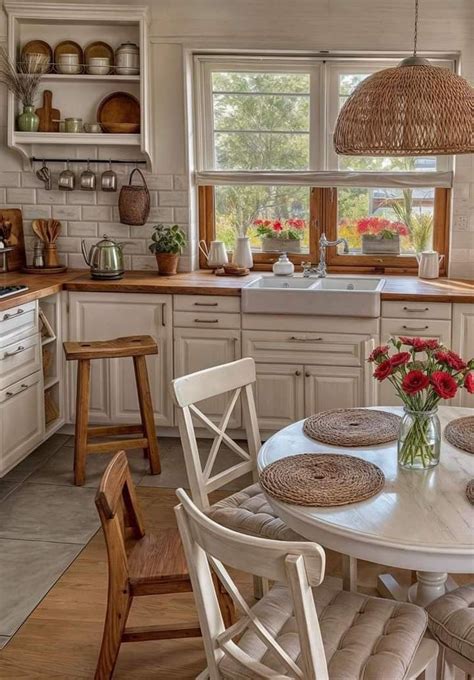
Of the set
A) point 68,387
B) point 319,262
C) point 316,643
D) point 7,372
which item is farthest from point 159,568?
point 319,262

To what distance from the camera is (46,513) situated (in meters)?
3.91

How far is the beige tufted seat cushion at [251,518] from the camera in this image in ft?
8.71

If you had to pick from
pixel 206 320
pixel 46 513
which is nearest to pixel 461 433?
pixel 46 513

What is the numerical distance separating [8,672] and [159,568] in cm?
65

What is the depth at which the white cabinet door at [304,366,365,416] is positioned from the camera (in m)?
4.56

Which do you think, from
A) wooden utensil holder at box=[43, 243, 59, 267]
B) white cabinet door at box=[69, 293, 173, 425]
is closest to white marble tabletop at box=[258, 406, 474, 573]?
white cabinet door at box=[69, 293, 173, 425]

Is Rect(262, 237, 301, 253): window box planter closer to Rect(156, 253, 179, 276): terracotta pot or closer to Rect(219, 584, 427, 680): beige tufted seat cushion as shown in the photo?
Rect(156, 253, 179, 276): terracotta pot

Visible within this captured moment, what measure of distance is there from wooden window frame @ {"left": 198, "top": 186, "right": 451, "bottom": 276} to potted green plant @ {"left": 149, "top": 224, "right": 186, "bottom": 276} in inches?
14.0

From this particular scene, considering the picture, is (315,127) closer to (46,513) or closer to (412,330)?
(412,330)

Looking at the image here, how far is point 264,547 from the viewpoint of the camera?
166 cm

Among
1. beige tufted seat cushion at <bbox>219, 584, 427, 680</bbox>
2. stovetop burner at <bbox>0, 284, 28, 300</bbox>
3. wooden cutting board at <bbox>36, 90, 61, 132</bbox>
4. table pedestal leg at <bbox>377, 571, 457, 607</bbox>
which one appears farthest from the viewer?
wooden cutting board at <bbox>36, 90, 61, 132</bbox>

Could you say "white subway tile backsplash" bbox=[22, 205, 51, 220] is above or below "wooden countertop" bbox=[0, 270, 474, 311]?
above

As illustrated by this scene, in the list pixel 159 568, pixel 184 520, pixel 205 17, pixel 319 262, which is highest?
pixel 205 17

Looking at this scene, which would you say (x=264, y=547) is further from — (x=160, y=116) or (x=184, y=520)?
(x=160, y=116)
